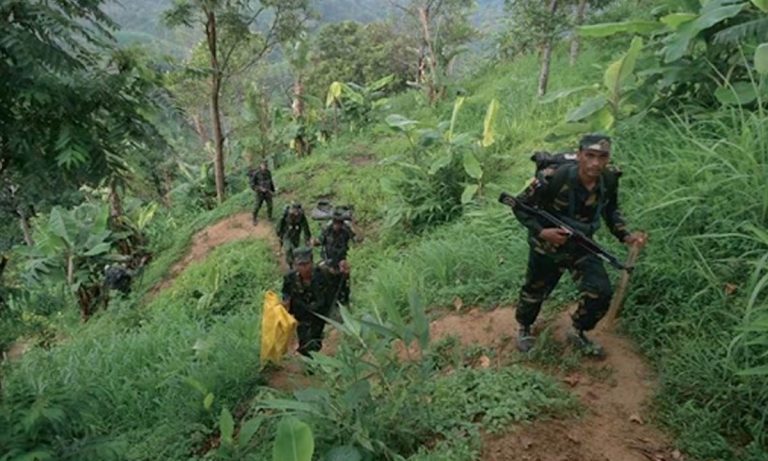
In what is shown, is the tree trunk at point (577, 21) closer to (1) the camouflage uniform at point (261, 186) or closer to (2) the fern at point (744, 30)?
(2) the fern at point (744, 30)

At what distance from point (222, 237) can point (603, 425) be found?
34.5ft

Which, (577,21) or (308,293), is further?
(577,21)

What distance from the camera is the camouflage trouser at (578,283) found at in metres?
3.82

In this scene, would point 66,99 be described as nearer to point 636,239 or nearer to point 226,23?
point 636,239

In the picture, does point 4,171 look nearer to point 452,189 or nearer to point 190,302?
point 452,189

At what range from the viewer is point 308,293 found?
5230 millimetres

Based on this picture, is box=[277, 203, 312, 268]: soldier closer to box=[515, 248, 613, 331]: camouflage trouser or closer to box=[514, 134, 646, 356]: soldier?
box=[515, 248, 613, 331]: camouflage trouser

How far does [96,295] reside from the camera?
11.6m

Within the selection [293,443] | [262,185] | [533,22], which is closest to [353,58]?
[262,185]

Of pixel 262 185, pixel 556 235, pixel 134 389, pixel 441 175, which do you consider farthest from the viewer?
pixel 262 185

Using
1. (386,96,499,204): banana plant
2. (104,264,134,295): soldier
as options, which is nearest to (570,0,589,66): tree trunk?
(386,96,499,204): banana plant

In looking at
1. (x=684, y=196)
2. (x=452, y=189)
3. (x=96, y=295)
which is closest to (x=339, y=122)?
(x=96, y=295)

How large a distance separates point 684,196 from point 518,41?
6.16 metres

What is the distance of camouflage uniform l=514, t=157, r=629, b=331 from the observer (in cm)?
382
